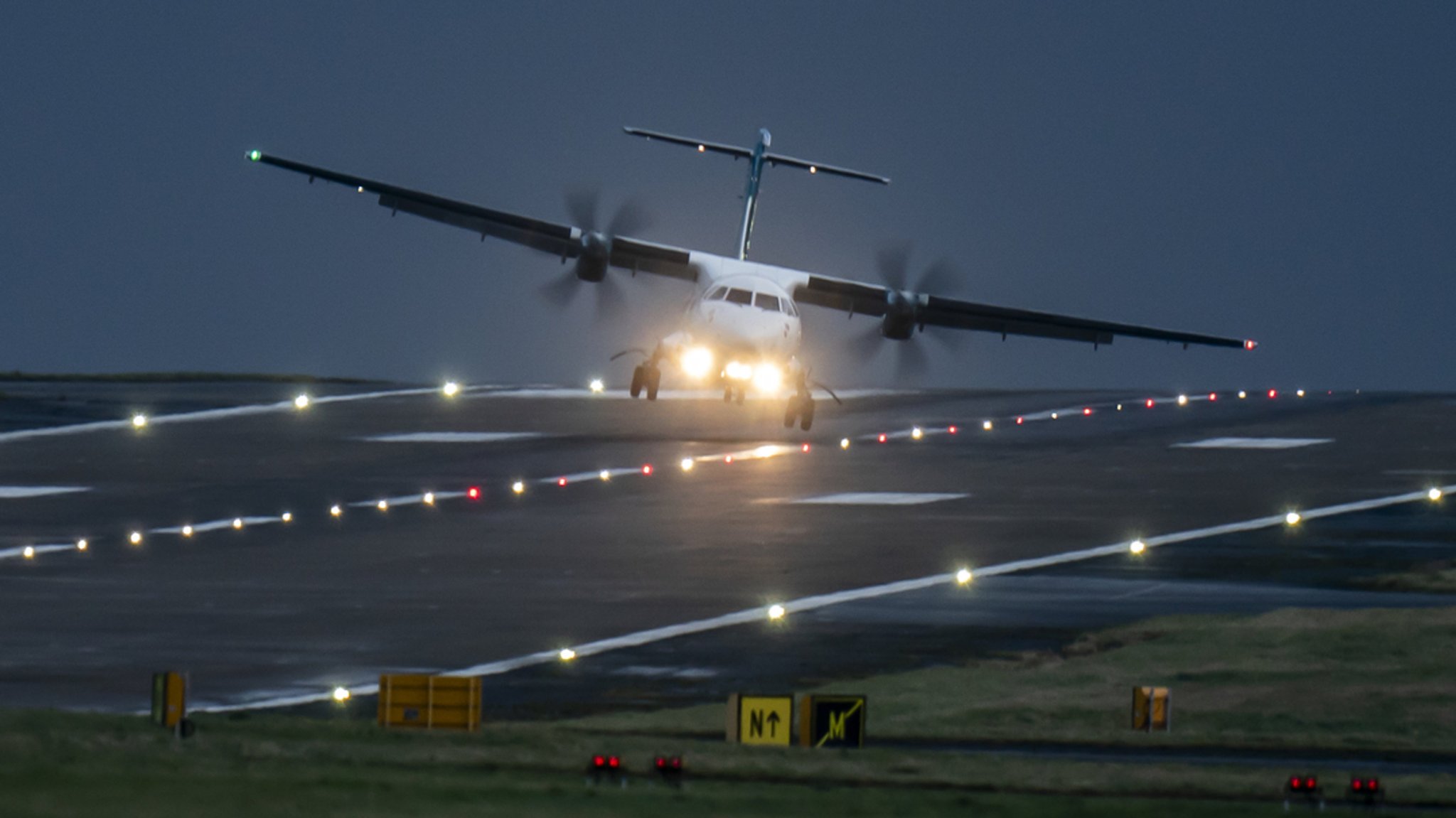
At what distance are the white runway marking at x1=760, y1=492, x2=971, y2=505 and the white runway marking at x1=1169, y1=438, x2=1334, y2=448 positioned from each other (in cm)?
1223

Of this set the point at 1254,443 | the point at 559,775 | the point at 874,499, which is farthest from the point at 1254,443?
the point at 559,775

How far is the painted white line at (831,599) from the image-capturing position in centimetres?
1836

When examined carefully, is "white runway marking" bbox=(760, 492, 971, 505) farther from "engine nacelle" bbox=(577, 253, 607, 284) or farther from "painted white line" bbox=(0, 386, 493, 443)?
"painted white line" bbox=(0, 386, 493, 443)

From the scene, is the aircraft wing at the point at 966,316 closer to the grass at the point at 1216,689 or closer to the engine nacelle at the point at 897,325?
the engine nacelle at the point at 897,325

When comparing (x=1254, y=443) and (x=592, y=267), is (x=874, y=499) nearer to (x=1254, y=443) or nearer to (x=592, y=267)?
(x=592, y=267)

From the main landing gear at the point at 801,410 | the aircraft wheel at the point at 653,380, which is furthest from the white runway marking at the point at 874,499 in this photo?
the aircraft wheel at the point at 653,380

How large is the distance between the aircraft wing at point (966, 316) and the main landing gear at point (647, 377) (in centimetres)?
451

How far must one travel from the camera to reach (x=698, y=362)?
46.1 m

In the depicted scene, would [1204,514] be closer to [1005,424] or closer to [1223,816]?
[1005,424]

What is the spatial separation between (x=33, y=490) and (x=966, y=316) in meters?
26.9

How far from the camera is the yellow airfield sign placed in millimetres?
12906

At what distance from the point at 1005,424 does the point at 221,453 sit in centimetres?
2160

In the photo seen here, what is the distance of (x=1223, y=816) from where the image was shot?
9.02m

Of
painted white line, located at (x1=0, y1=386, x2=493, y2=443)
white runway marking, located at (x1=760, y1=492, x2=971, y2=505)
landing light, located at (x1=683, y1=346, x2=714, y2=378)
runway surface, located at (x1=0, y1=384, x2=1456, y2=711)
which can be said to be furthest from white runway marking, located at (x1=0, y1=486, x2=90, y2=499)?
landing light, located at (x1=683, y1=346, x2=714, y2=378)
